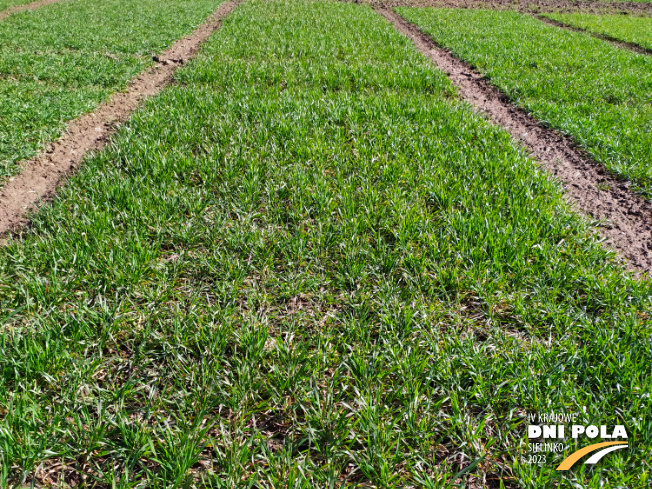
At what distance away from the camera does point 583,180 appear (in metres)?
4.65

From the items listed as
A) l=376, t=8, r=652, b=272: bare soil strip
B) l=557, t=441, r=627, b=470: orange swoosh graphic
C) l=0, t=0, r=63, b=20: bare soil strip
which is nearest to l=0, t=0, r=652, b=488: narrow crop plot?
l=557, t=441, r=627, b=470: orange swoosh graphic

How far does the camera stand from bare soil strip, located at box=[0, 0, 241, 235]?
386 cm

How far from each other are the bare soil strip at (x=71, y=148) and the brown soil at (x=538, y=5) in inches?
622

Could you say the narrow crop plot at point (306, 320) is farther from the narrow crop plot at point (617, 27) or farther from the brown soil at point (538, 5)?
the brown soil at point (538, 5)

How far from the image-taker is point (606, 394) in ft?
6.39

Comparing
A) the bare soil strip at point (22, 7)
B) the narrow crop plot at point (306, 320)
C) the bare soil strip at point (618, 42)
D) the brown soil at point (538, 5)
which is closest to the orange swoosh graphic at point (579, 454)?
the narrow crop plot at point (306, 320)

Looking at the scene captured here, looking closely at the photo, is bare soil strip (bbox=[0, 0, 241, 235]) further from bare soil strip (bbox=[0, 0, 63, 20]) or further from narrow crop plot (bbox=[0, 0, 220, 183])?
bare soil strip (bbox=[0, 0, 63, 20])

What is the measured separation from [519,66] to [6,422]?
10.8 m

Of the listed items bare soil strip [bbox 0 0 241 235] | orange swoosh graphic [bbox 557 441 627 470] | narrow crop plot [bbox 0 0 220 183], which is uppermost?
narrow crop plot [bbox 0 0 220 183]

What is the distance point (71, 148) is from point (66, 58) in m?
4.97

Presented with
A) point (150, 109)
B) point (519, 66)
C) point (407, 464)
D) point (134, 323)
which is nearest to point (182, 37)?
point (150, 109)

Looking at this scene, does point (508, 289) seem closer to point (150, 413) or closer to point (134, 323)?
point (150, 413)

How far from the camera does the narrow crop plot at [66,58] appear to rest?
5285 mm

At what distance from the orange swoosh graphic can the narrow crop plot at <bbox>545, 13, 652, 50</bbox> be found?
50.3 ft
